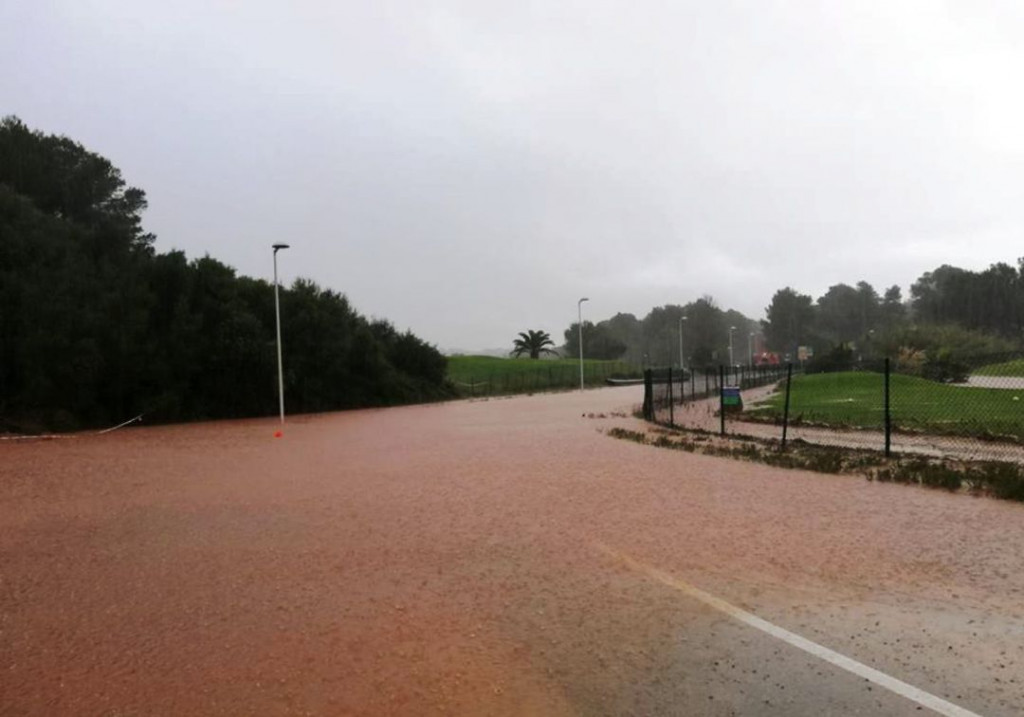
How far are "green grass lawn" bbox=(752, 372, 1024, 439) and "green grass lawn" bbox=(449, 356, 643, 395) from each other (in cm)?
2995

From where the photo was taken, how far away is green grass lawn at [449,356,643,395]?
63.5 m

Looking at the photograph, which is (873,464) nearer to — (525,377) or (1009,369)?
(1009,369)

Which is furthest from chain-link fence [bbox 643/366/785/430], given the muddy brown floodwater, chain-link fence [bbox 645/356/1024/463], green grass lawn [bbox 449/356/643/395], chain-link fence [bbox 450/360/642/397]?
green grass lawn [bbox 449/356/643/395]

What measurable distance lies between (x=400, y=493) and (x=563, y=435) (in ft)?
31.9

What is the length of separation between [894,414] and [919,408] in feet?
7.92

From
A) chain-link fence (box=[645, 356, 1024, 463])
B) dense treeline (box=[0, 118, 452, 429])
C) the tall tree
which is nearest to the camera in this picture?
chain-link fence (box=[645, 356, 1024, 463])

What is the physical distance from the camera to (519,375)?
7150cm

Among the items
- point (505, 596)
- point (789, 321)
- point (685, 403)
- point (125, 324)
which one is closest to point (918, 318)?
point (789, 321)

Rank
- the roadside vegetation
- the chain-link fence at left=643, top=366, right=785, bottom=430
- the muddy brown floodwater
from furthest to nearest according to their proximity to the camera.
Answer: the chain-link fence at left=643, top=366, right=785, bottom=430 → the roadside vegetation → the muddy brown floodwater

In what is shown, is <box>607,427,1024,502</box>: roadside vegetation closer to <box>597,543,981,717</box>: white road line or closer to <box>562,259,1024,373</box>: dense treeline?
<box>597,543,981,717</box>: white road line

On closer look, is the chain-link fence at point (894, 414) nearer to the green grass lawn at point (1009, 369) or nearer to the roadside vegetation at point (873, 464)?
the green grass lawn at point (1009, 369)

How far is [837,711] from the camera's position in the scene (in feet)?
12.7

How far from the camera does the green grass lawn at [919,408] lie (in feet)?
57.7

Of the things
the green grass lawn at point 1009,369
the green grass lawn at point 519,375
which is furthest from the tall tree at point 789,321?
the green grass lawn at point 1009,369
